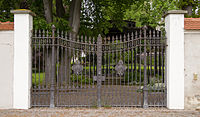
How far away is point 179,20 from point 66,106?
469 centimetres

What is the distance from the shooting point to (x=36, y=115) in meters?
6.14

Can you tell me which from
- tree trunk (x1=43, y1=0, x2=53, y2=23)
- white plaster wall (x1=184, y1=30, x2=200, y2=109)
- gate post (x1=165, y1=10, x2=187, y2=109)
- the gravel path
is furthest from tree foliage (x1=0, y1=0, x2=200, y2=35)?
white plaster wall (x1=184, y1=30, x2=200, y2=109)

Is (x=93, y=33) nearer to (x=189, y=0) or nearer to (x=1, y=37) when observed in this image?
(x=189, y=0)

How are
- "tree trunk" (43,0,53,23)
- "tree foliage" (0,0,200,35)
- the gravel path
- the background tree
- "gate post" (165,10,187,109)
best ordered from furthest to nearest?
the background tree
"tree foliage" (0,0,200,35)
"tree trunk" (43,0,53,23)
"gate post" (165,10,187,109)
the gravel path

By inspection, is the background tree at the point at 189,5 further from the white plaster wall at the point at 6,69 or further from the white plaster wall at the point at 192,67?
the white plaster wall at the point at 6,69

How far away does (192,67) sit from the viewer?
6.76 meters

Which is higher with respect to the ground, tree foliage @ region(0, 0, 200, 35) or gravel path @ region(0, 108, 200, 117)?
tree foliage @ region(0, 0, 200, 35)

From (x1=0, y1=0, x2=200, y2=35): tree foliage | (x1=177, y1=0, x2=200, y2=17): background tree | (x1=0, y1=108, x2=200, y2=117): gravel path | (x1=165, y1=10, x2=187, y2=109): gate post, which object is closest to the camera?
(x1=0, y1=108, x2=200, y2=117): gravel path

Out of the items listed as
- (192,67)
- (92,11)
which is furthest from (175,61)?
(92,11)

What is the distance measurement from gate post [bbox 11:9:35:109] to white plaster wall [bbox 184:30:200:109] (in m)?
5.11

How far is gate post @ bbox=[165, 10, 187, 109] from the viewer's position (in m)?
6.70

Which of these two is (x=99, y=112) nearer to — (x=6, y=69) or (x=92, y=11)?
Result: (x=6, y=69)

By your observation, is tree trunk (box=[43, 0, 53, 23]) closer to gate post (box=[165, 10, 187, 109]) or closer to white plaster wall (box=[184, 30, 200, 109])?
gate post (box=[165, 10, 187, 109])

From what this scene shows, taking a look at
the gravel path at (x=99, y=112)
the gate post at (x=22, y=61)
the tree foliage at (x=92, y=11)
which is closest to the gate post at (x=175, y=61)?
the gravel path at (x=99, y=112)
